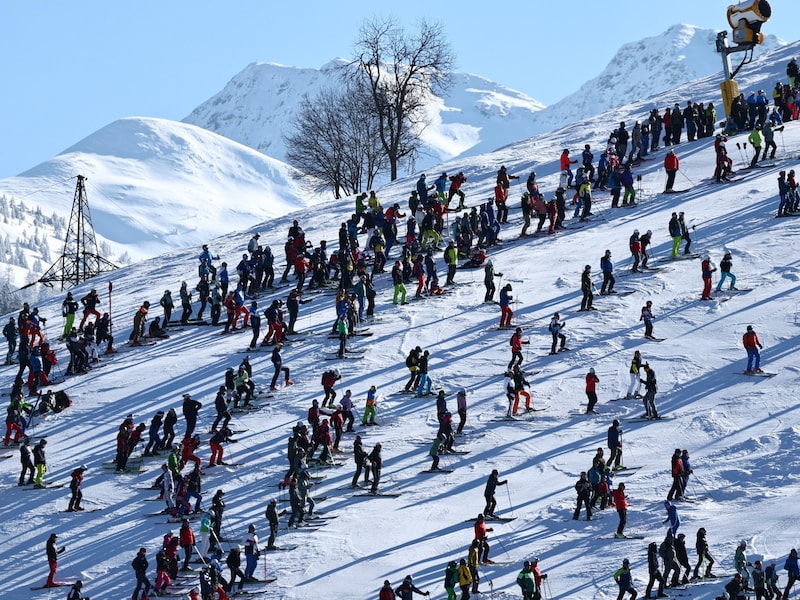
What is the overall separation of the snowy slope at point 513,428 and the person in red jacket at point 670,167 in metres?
1.17

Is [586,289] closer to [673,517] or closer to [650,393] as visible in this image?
[650,393]

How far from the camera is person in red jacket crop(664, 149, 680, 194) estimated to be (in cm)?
4953

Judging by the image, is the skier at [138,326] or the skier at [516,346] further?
the skier at [138,326]

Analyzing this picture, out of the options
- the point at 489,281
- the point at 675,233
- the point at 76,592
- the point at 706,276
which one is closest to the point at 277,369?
the point at 489,281

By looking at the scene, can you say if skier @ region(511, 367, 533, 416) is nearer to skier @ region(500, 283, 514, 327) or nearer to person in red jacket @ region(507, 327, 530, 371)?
person in red jacket @ region(507, 327, 530, 371)

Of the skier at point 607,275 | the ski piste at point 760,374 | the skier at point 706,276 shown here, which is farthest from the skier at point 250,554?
the skier at point 706,276

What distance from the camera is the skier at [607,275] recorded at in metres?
40.6

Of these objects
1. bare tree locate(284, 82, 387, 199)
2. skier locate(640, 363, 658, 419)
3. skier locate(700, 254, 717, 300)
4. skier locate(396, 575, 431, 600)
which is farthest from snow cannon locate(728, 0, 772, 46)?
skier locate(396, 575, 431, 600)

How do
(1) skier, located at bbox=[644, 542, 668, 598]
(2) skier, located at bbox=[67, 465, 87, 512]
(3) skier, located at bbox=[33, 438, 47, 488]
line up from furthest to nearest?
(3) skier, located at bbox=[33, 438, 47, 488]
(2) skier, located at bbox=[67, 465, 87, 512]
(1) skier, located at bbox=[644, 542, 668, 598]

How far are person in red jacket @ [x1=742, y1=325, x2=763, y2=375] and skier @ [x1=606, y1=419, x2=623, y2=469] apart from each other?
5.51 metres

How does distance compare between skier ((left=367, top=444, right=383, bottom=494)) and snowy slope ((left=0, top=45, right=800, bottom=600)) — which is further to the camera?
skier ((left=367, top=444, right=383, bottom=494))

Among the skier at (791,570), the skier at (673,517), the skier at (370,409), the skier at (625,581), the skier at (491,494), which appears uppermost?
the skier at (370,409)

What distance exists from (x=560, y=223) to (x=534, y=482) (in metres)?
19.5

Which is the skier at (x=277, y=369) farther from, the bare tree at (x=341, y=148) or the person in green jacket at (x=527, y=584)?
the bare tree at (x=341, y=148)
